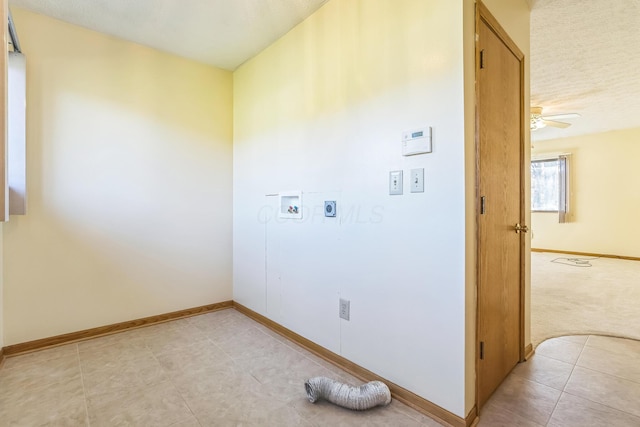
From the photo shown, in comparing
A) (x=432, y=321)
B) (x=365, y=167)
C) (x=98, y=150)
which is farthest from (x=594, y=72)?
(x=98, y=150)

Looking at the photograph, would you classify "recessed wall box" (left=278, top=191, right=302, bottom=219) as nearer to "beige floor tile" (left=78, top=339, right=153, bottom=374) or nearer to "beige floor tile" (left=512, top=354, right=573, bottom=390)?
"beige floor tile" (left=78, top=339, right=153, bottom=374)

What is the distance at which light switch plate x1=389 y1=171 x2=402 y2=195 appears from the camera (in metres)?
1.69

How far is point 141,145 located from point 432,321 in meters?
2.78

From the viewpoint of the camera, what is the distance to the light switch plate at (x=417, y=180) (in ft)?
5.20

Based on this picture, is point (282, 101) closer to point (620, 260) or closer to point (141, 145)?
point (141, 145)

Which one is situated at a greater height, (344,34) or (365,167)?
(344,34)

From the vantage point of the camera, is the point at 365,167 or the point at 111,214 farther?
the point at 111,214

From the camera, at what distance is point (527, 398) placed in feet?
5.58

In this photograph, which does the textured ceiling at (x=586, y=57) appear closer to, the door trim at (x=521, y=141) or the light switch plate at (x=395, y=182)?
the door trim at (x=521, y=141)

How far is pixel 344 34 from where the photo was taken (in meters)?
2.03

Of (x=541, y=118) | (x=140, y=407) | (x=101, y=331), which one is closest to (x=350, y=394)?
(x=140, y=407)

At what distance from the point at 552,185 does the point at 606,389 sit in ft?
20.6

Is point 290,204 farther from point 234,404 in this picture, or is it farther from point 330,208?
point 234,404

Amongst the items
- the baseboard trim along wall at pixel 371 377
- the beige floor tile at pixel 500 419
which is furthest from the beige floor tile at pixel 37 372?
the beige floor tile at pixel 500 419
